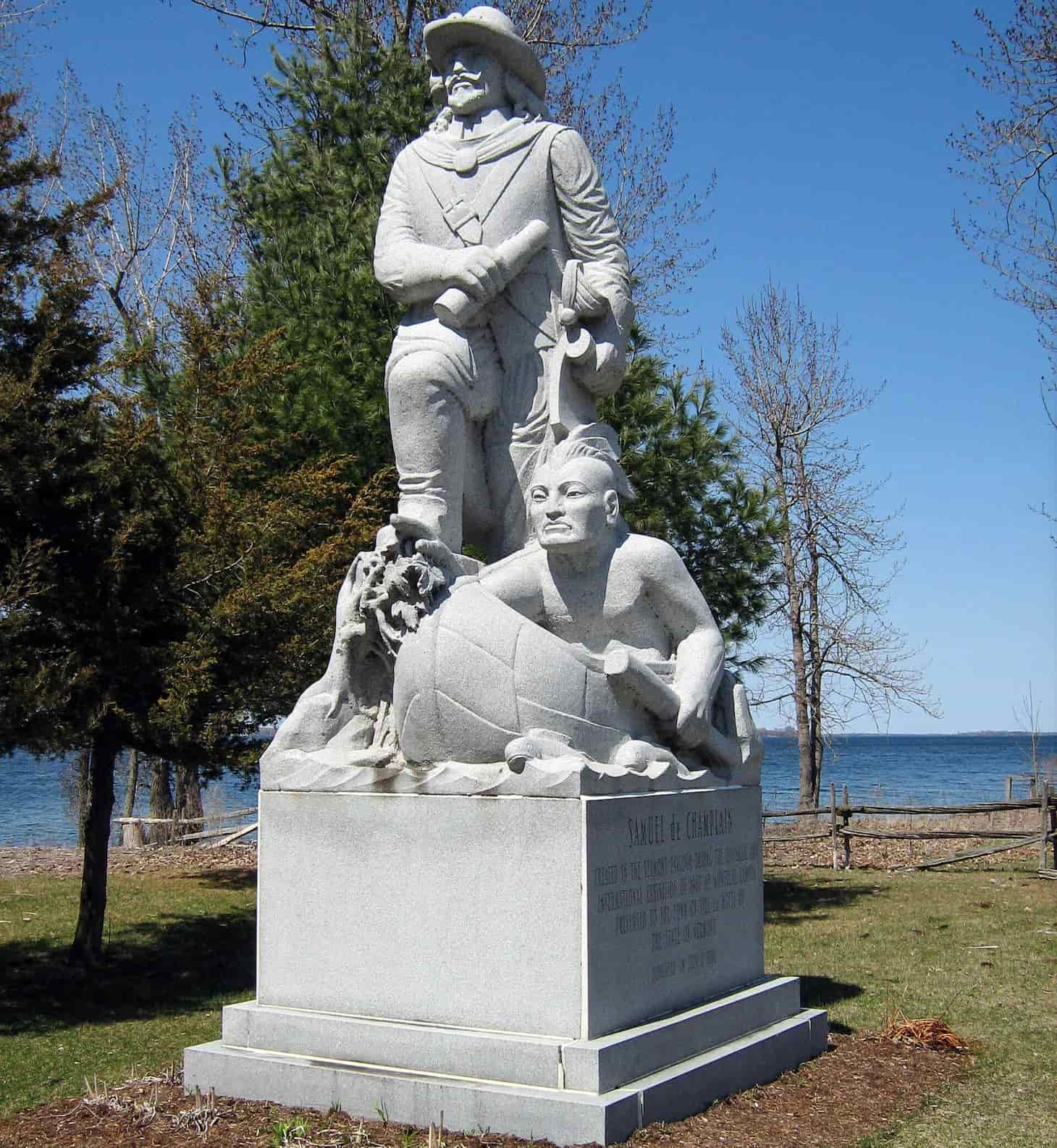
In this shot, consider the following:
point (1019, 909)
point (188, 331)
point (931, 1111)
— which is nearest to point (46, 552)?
point (188, 331)

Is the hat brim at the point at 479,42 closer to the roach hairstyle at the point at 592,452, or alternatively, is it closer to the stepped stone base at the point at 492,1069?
the roach hairstyle at the point at 592,452

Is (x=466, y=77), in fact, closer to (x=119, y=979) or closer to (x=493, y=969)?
(x=493, y=969)

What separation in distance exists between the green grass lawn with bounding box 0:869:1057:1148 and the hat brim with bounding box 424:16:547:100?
4872 millimetres

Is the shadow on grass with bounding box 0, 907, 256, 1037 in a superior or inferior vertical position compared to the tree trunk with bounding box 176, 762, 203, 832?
inferior

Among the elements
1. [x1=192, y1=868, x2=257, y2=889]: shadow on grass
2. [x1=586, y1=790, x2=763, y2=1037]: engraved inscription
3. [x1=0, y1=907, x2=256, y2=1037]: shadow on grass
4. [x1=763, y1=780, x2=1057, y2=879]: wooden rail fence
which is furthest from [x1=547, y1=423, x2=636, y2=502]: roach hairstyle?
[x1=763, y1=780, x2=1057, y2=879]: wooden rail fence

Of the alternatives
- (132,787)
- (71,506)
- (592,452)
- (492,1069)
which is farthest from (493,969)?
(132,787)

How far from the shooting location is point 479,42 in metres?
6.52

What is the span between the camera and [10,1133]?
5.05 meters

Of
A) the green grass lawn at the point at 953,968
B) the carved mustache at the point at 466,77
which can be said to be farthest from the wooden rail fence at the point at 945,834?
the carved mustache at the point at 466,77

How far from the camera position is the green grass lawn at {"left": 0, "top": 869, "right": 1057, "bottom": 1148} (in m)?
5.87

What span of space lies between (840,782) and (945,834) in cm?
4895

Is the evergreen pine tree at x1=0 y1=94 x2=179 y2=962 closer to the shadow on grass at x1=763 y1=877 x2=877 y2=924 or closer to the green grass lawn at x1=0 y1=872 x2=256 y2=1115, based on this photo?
the green grass lawn at x1=0 y1=872 x2=256 y2=1115

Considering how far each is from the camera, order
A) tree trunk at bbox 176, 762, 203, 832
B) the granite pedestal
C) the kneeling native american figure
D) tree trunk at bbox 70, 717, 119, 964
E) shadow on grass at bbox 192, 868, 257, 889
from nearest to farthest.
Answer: the granite pedestal → the kneeling native american figure → tree trunk at bbox 70, 717, 119, 964 → shadow on grass at bbox 192, 868, 257, 889 → tree trunk at bbox 176, 762, 203, 832

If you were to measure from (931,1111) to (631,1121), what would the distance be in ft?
4.67
